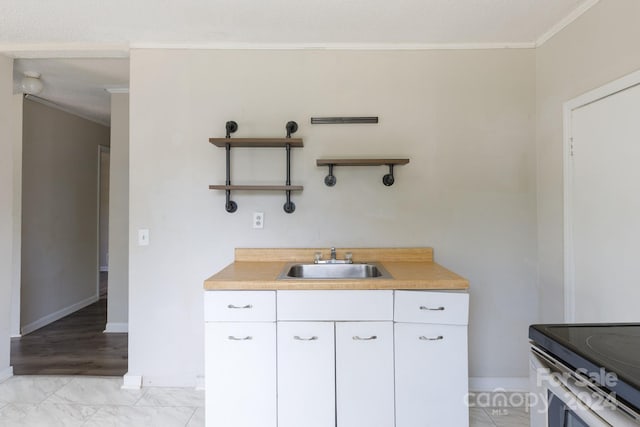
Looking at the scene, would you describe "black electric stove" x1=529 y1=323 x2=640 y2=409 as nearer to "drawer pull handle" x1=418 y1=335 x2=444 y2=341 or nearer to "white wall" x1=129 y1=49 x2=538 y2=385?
"drawer pull handle" x1=418 y1=335 x2=444 y2=341

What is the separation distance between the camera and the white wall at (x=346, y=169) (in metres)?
2.32

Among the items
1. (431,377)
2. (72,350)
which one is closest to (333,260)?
(431,377)

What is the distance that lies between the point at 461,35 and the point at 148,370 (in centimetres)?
311

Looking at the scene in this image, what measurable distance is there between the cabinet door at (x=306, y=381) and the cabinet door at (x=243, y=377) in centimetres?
4

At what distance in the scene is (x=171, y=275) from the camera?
7.64 ft

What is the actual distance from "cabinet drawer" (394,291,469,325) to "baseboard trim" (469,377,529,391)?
988mm

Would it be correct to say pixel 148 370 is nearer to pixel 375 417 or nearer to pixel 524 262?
pixel 375 417

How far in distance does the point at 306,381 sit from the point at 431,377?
61 centimetres

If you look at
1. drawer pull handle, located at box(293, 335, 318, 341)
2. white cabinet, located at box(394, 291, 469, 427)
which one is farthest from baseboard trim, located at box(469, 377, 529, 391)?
drawer pull handle, located at box(293, 335, 318, 341)

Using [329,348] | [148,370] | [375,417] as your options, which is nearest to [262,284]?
[329,348]

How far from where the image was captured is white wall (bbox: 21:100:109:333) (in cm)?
347

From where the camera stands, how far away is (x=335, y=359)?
5.33 ft

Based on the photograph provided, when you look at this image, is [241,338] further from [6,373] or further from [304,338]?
[6,373]

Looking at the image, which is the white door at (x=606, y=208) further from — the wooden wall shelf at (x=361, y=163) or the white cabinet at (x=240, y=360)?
the white cabinet at (x=240, y=360)
